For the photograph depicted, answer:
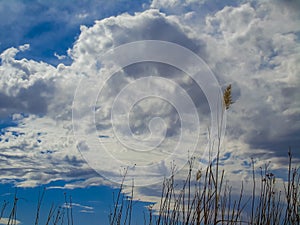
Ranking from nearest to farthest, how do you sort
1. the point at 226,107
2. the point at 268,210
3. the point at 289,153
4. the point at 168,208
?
1. the point at 226,107
2. the point at 289,153
3. the point at 268,210
4. the point at 168,208

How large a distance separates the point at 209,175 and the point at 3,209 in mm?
2886

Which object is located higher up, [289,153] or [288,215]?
[289,153]

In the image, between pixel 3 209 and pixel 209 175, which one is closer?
pixel 209 175

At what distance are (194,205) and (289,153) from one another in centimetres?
128

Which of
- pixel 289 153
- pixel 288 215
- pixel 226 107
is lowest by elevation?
pixel 288 215

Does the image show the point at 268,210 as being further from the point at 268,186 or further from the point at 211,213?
the point at 211,213

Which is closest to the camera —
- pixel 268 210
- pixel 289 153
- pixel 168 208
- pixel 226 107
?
pixel 226 107

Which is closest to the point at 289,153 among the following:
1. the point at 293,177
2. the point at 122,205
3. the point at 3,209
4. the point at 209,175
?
the point at 293,177

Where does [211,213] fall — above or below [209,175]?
below

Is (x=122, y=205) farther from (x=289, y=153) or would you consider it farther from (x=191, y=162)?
(x=289, y=153)

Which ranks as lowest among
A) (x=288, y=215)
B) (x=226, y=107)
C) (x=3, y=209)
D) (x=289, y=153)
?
(x=3, y=209)

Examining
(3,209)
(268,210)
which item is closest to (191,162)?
(268,210)

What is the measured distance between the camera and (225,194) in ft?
14.7

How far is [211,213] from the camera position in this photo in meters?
3.99
